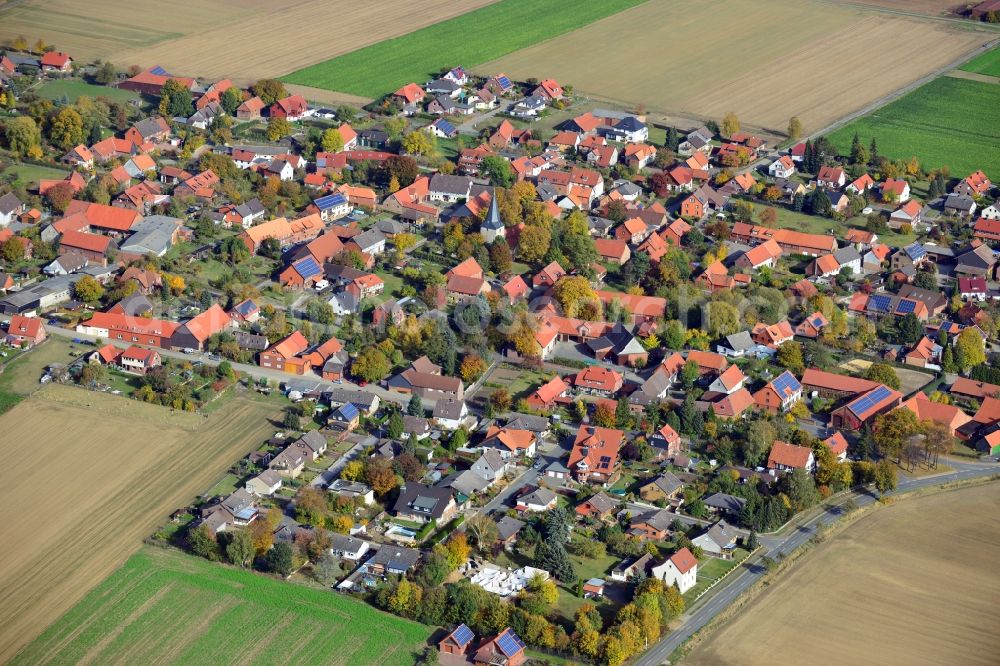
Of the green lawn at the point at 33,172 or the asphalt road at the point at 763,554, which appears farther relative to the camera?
the green lawn at the point at 33,172

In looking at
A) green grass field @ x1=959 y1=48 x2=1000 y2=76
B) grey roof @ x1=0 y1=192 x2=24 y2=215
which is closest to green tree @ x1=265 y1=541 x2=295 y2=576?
grey roof @ x1=0 y1=192 x2=24 y2=215

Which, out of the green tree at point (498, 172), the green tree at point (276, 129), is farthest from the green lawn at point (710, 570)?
the green tree at point (276, 129)

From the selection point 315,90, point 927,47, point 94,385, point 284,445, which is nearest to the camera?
point 284,445

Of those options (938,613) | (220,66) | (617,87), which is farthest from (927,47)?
(938,613)

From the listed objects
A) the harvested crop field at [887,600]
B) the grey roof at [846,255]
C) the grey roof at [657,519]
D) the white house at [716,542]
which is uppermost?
the grey roof at [846,255]

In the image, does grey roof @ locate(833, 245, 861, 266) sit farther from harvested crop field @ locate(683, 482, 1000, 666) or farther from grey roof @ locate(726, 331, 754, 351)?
harvested crop field @ locate(683, 482, 1000, 666)

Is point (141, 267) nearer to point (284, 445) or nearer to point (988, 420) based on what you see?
point (284, 445)

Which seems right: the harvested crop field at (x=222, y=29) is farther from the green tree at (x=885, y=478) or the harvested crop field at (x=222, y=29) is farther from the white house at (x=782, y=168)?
the green tree at (x=885, y=478)
